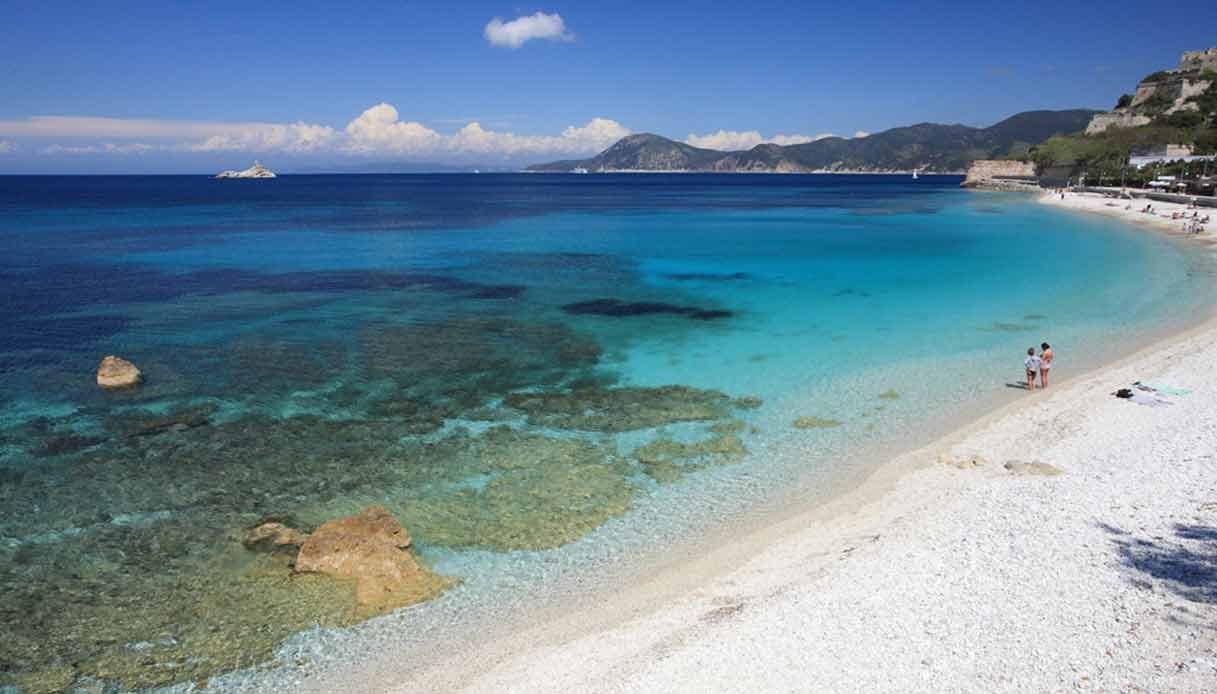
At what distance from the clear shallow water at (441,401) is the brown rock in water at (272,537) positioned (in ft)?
1.05

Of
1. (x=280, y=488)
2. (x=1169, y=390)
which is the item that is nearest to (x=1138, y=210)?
(x=1169, y=390)

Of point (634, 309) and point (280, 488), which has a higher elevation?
point (634, 309)

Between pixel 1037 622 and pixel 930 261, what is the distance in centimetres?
4859

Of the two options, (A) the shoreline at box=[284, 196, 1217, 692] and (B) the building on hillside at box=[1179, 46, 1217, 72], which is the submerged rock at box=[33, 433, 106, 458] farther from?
(B) the building on hillside at box=[1179, 46, 1217, 72]

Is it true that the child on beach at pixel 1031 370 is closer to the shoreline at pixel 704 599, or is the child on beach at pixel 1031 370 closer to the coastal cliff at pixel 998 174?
the shoreline at pixel 704 599

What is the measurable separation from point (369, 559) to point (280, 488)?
4873 mm

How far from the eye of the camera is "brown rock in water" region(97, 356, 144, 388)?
75.9ft

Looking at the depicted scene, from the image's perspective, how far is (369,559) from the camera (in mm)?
12625

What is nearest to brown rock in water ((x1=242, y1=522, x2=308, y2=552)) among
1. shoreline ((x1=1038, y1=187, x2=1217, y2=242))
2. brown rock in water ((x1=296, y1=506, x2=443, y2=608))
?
brown rock in water ((x1=296, y1=506, x2=443, y2=608))

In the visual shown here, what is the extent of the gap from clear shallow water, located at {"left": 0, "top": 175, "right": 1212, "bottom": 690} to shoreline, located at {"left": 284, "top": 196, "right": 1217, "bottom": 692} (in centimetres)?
124

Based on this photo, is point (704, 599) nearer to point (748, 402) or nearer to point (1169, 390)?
point (748, 402)

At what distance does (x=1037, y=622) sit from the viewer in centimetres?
977

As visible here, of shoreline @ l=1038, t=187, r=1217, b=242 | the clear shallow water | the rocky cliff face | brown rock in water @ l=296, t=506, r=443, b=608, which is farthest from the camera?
the rocky cliff face

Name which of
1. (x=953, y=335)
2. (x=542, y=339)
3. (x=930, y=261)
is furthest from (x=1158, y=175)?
(x=542, y=339)
